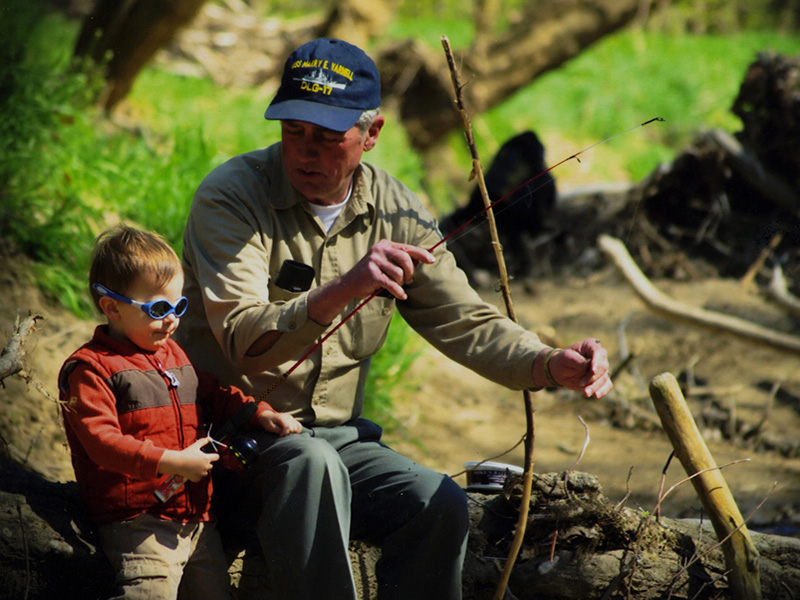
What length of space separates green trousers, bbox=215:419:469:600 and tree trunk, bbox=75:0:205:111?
15.8 ft

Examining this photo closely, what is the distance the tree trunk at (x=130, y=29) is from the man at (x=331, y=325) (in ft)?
13.8

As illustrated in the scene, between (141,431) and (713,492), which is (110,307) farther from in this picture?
(713,492)

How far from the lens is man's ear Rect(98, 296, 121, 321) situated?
7.44ft

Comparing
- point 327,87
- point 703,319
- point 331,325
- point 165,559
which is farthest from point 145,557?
point 703,319

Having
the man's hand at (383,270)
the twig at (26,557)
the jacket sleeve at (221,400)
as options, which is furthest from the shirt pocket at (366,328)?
the twig at (26,557)

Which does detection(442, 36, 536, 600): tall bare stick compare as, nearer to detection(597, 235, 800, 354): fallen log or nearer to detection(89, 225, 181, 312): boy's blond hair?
detection(89, 225, 181, 312): boy's blond hair

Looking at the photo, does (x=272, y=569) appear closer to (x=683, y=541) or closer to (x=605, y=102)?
(x=683, y=541)

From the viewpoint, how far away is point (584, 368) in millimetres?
2426

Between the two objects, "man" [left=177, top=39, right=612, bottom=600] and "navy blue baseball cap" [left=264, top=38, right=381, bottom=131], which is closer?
"man" [left=177, top=39, right=612, bottom=600]

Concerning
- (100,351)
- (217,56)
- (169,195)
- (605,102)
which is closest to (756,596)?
(100,351)

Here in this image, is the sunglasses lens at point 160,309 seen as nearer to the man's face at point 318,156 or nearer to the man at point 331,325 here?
the man at point 331,325

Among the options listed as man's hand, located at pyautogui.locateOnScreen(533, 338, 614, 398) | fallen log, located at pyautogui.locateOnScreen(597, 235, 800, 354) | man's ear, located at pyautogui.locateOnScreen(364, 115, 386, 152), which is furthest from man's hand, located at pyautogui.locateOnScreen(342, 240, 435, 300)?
fallen log, located at pyautogui.locateOnScreen(597, 235, 800, 354)

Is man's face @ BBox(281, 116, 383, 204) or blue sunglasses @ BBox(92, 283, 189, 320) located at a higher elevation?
man's face @ BBox(281, 116, 383, 204)

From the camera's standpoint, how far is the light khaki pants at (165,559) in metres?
2.17
